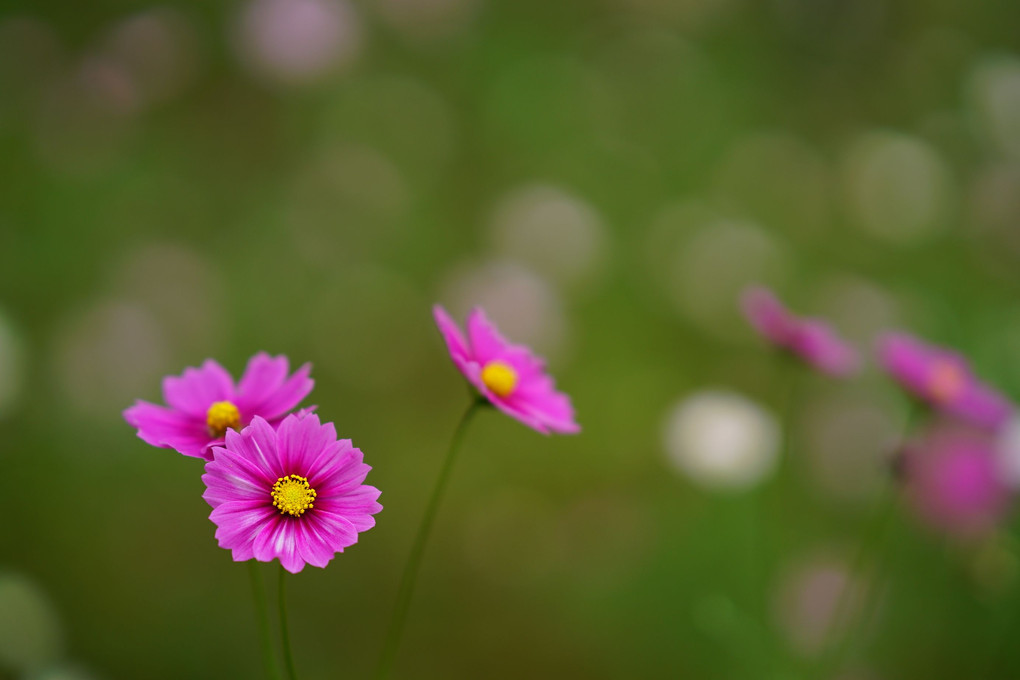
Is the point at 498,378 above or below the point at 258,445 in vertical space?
above

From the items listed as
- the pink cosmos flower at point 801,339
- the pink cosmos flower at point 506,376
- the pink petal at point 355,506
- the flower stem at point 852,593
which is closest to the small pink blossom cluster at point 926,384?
the pink cosmos flower at point 801,339

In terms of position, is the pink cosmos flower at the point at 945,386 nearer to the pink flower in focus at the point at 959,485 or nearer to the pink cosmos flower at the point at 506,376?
the pink flower in focus at the point at 959,485

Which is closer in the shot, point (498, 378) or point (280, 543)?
point (280, 543)

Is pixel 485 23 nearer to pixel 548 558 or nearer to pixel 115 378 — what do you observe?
pixel 115 378

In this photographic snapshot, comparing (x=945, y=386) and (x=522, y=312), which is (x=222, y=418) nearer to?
(x=945, y=386)

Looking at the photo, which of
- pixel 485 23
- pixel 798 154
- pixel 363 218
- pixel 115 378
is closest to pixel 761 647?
pixel 115 378

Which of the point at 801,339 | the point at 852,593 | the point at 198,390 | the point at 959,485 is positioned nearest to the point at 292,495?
the point at 198,390
